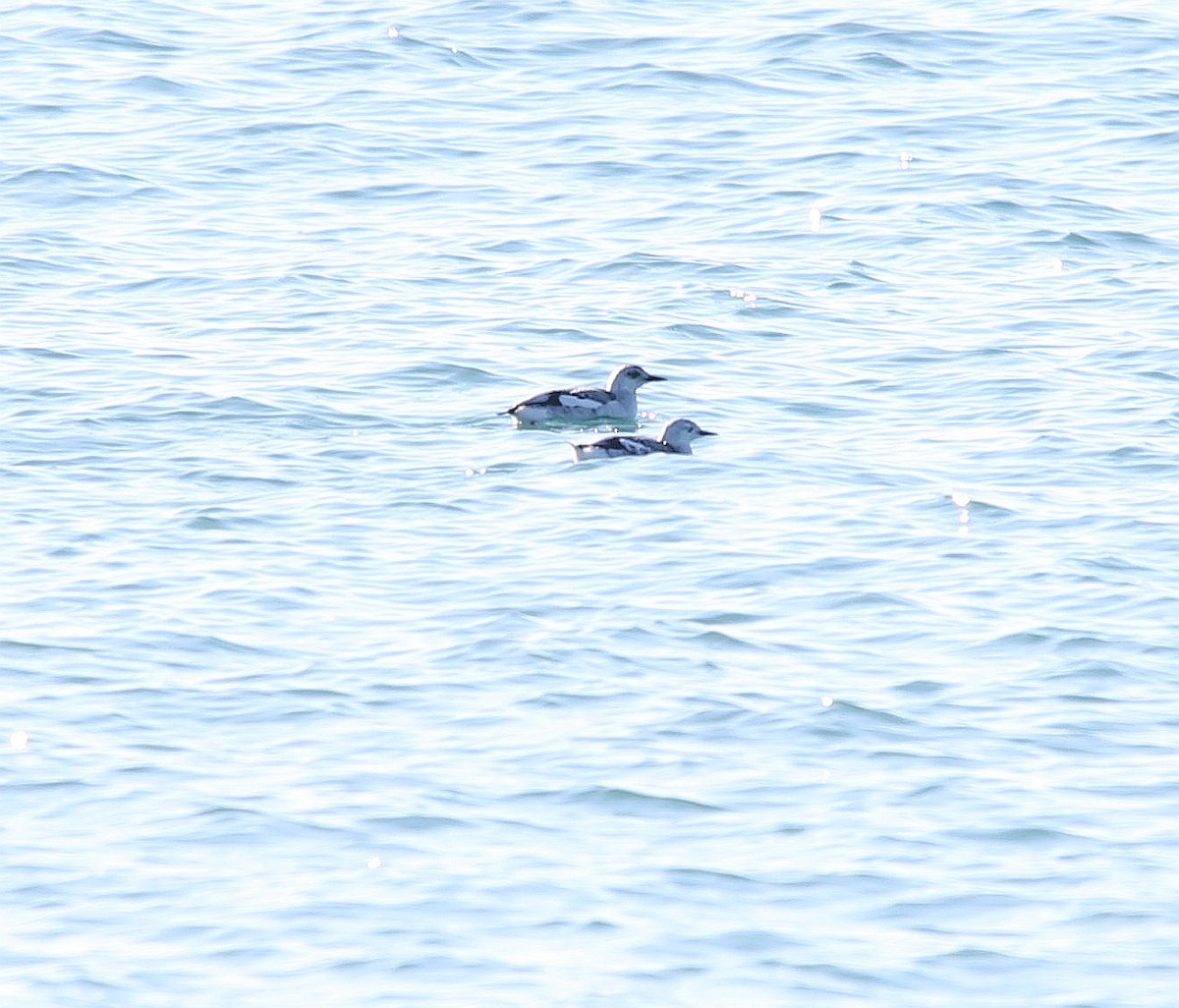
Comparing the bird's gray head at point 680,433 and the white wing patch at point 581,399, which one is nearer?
the bird's gray head at point 680,433

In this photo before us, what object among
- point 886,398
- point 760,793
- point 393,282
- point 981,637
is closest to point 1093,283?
point 886,398

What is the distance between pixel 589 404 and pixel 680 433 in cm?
86

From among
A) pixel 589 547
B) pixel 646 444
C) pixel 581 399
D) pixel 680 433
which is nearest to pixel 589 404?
pixel 581 399

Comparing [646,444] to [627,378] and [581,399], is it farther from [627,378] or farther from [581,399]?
[627,378]

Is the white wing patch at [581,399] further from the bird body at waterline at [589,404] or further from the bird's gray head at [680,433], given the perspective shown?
the bird's gray head at [680,433]

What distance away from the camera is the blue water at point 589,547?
30.2ft

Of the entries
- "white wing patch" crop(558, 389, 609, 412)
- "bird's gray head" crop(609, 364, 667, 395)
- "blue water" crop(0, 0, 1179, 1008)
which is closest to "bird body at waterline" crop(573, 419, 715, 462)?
"blue water" crop(0, 0, 1179, 1008)

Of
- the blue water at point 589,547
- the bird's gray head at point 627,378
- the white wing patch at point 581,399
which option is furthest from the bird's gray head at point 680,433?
the bird's gray head at point 627,378

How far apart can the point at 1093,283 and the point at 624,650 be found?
32.3 feet

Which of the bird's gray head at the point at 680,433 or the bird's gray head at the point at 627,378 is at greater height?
Answer: the bird's gray head at the point at 627,378

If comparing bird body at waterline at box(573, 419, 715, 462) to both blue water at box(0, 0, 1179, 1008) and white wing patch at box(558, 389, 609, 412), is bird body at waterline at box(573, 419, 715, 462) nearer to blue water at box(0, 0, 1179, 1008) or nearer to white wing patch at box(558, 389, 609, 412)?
blue water at box(0, 0, 1179, 1008)

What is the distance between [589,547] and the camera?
1395 cm

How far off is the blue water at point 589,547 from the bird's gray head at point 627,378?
447 mm

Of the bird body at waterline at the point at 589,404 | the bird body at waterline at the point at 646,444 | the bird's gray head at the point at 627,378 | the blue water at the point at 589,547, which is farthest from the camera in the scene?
the bird's gray head at the point at 627,378
